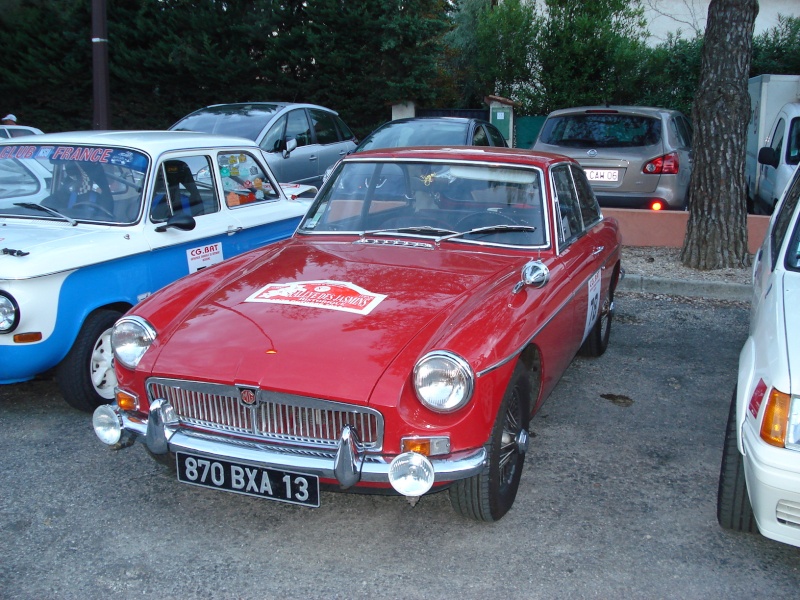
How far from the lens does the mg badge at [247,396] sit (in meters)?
3.17

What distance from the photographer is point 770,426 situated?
294 cm

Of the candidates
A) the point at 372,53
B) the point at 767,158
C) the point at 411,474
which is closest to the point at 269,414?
the point at 411,474

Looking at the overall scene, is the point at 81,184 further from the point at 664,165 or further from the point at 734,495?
the point at 664,165

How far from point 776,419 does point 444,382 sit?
1.24 meters

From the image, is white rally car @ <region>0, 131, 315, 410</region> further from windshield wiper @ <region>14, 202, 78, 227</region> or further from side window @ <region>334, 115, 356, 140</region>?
side window @ <region>334, 115, 356, 140</region>

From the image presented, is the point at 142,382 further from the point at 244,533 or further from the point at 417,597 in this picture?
the point at 417,597

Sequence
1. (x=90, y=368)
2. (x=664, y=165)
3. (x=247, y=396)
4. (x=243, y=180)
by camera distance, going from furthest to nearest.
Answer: (x=664, y=165) → (x=243, y=180) → (x=90, y=368) → (x=247, y=396)

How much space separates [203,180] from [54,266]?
162cm

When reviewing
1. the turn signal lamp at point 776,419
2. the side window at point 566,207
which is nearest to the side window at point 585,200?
the side window at point 566,207

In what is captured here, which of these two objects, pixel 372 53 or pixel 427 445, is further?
pixel 372 53

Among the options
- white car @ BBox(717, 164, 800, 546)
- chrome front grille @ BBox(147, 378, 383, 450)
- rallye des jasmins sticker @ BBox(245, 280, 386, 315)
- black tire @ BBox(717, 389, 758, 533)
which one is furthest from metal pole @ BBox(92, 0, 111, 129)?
black tire @ BBox(717, 389, 758, 533)

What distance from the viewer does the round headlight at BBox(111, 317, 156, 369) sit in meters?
3.53

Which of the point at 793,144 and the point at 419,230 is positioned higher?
the point at 793,144

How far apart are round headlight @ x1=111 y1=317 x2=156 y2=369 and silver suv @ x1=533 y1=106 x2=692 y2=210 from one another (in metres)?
6.13
